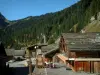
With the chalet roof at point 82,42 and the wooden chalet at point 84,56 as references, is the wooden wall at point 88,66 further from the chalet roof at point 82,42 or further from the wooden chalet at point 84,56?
the chalet roof at point 82,42

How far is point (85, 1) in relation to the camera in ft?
628

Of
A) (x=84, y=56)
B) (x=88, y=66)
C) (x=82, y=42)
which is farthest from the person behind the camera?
(x=82, y=42)

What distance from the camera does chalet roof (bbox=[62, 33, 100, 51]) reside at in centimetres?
2836

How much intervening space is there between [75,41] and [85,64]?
117 inches

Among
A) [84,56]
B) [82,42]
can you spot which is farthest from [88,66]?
[82,42]

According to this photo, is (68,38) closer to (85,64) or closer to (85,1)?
(85,64)

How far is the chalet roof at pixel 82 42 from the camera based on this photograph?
28364 millimetres

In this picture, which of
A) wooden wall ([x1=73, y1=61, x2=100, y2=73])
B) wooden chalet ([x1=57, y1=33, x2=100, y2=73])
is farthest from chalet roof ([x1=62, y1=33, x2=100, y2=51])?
wooden wall ([x1=73, y1=61, x2=100, y2=73])

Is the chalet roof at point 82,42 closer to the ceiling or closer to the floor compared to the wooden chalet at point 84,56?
closer to the ceiling

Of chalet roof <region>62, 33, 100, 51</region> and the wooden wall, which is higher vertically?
chalet roof <region>62, 33, 100, 51</region>

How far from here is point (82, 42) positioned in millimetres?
29469

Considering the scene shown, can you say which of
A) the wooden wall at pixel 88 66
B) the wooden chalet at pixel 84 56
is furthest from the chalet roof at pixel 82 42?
the wooden wall at pixel 88 66

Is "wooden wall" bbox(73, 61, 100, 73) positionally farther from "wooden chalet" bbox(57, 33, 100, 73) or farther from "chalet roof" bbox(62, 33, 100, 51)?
"chalet roof" bbox(62, 33, 100, 51)

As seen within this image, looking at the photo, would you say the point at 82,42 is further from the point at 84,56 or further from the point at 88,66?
the point at 88,66
